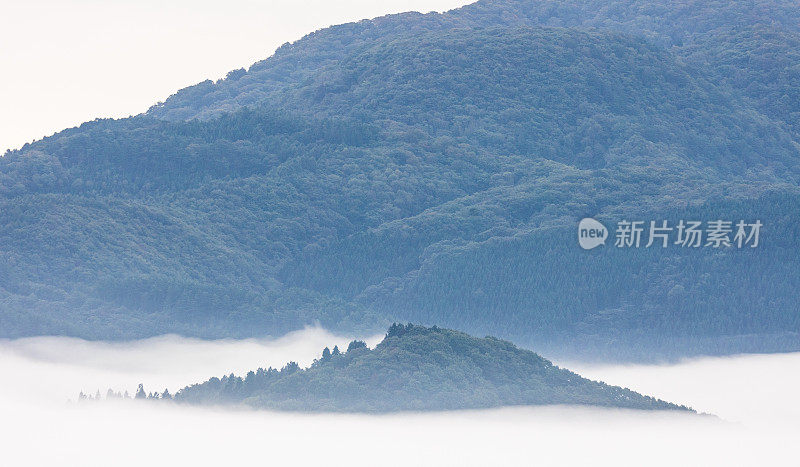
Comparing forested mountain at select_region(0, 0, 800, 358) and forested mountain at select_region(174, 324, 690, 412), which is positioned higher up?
forested mountain at select_region(0, 0, 800, 358)

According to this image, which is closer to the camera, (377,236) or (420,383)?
(420,383)

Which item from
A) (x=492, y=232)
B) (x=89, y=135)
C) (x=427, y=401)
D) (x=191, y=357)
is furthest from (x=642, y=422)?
(x=89, y=135)

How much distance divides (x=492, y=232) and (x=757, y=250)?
2587 centimetres

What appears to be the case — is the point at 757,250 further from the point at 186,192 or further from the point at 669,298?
the point at 186,192

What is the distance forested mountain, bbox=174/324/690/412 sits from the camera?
104 meters

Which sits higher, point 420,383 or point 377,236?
point 377,236

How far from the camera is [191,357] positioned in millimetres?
137625

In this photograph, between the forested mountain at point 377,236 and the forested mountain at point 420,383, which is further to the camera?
the forested mountain at point 377,236

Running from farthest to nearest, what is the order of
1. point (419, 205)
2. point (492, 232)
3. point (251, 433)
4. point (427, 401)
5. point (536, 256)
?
point (419, 205) < point (492, 232) < point (536, 256) < point (427, 401) < point (251, 433)

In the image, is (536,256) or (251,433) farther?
(536,256)

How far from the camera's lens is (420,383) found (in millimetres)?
105000

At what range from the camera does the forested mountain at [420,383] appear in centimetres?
10406

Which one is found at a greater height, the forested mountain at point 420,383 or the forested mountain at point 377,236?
the forested mountain at point 377,236

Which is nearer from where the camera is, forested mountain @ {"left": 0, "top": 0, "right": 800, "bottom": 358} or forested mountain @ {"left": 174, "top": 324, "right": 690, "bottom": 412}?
forested mountain @ {"left": 174, "top": 324, "right": 690, "bottom": 412}
